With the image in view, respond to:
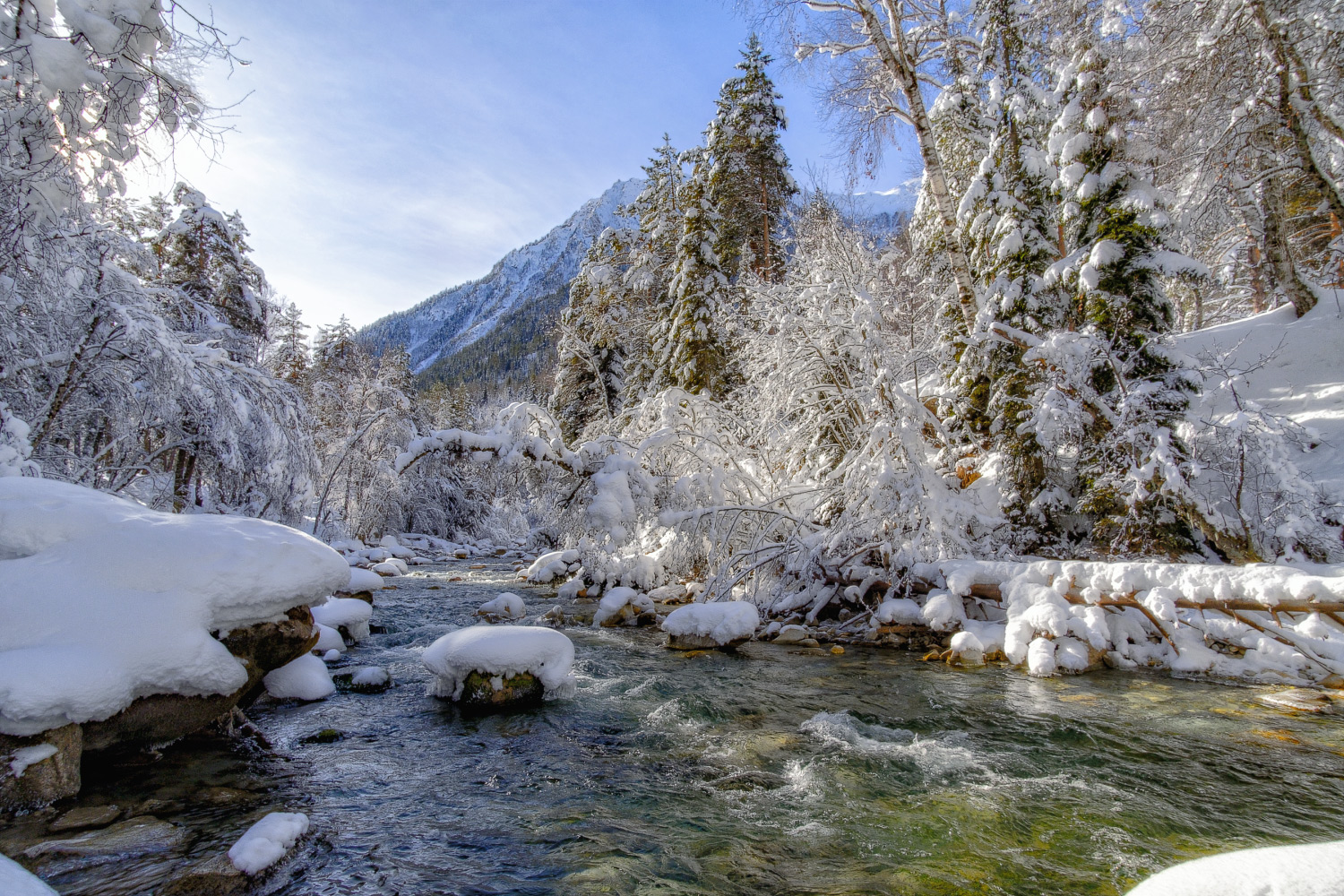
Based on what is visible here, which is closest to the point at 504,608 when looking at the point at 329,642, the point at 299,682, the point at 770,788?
the point at 329,642

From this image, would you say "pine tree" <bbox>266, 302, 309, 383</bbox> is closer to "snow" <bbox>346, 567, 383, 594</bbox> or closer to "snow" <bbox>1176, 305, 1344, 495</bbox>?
"snow" <bbox>346, 567, 383, 594</bbox>

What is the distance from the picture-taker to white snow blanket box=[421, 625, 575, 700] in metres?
→ 6.27

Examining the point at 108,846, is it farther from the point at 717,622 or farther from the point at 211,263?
the point at 211,263

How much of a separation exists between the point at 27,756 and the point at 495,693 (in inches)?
132

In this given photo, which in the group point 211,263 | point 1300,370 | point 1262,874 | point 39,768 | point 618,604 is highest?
point 211,263

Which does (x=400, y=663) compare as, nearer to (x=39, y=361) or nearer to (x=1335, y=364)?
(x=39, y=361)

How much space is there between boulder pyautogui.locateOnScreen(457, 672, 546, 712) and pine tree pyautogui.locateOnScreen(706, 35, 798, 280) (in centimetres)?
1987

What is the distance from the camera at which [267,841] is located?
3.35 meters

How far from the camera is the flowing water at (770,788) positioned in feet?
10.9

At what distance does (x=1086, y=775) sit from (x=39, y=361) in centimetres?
1047

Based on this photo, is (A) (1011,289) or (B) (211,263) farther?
(B) (211,263)

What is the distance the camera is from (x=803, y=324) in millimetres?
11664

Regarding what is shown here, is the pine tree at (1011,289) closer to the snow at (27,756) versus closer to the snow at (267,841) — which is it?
the snow at (267,841)

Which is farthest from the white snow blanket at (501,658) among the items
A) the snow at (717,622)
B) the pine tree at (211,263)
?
the pine tree at (211,263)
